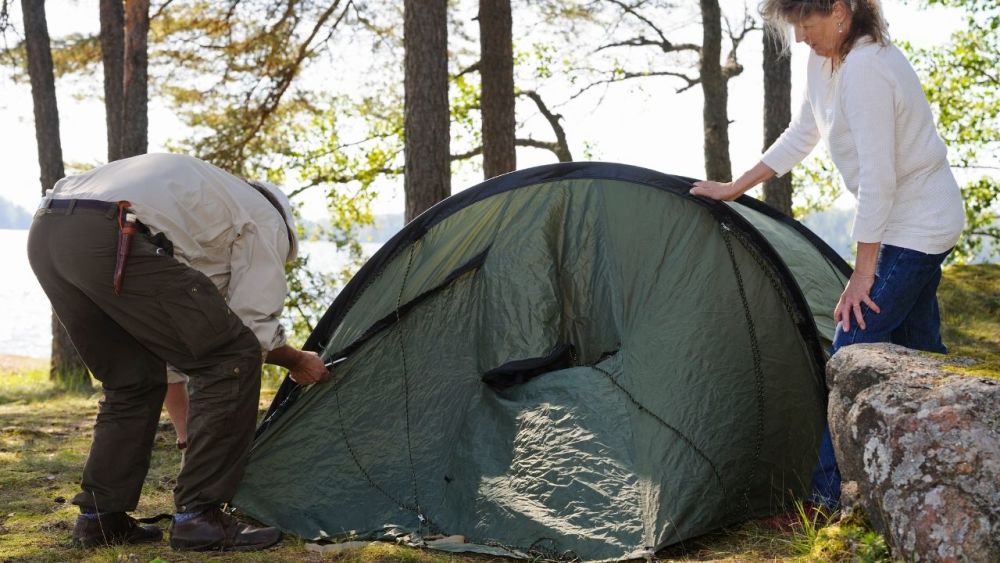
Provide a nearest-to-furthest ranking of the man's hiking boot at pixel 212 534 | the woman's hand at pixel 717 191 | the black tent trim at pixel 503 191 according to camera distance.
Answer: the man's hiking boot at pixel 212 534 → the woman's hand at pixel 717 191 → the black tent trim at pixel 503 191

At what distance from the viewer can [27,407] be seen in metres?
8.20

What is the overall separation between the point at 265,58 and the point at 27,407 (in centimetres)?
488

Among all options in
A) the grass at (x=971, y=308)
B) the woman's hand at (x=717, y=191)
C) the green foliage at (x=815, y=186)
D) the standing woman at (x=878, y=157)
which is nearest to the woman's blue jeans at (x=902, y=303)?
the standing woman at (x=878, y=157)

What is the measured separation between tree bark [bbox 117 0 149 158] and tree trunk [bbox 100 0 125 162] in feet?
3.89

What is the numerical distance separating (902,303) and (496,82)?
19.5 ft

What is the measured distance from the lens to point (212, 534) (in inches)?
134

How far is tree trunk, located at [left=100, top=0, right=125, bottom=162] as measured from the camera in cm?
1008

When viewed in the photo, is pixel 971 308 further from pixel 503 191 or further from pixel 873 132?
pixel 873 132

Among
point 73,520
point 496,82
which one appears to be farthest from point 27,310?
point 73,520

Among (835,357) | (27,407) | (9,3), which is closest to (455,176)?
(9,3)

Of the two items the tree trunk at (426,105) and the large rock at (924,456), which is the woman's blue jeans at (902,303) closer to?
the large rock at (924,456)

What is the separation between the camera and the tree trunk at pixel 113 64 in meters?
10.1

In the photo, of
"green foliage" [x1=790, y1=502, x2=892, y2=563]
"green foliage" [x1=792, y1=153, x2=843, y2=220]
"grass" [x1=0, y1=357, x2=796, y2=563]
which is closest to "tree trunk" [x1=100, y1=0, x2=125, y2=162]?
"grass" [x1=0, y1=357, x2=796, y2=563]

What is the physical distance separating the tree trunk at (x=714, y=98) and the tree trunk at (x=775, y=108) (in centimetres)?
129
